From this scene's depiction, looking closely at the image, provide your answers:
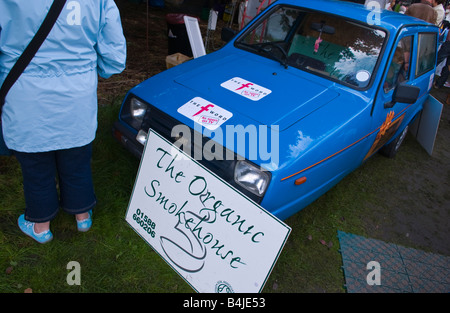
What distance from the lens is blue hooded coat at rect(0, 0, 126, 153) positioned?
1.55 m

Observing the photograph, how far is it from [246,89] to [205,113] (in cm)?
47

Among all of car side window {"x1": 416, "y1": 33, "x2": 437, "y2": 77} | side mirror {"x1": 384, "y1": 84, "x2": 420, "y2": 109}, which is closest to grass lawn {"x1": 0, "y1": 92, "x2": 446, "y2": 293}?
side mirror {"x1": 384, "y1": 84, "x2": 420, "y2": 109}

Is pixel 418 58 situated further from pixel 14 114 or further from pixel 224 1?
pixel 224 1

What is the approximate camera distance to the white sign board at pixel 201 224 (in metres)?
1.74

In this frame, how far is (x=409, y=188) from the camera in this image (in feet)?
12.5

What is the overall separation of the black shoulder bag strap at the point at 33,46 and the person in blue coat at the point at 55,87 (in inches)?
0.7

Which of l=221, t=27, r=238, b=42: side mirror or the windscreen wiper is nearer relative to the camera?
the windscreen wiper

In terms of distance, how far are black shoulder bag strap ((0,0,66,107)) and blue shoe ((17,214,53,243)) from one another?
1095 mm

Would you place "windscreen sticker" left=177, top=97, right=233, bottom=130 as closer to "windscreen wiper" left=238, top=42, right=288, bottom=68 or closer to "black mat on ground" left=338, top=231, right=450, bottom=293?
"windscreen wiper" left=238, top=42, right=288, bottom=68

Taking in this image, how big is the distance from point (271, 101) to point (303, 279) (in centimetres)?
138

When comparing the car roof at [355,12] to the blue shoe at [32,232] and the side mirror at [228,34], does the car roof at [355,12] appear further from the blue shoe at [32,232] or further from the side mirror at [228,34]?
the blue shoe at [32,232]

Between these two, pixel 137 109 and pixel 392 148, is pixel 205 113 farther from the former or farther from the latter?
pixel 392 148

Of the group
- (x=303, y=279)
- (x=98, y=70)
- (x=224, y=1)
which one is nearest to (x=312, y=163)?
(x=303, y=279)

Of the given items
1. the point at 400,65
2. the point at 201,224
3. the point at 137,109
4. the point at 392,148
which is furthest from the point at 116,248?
the point at 392,148
